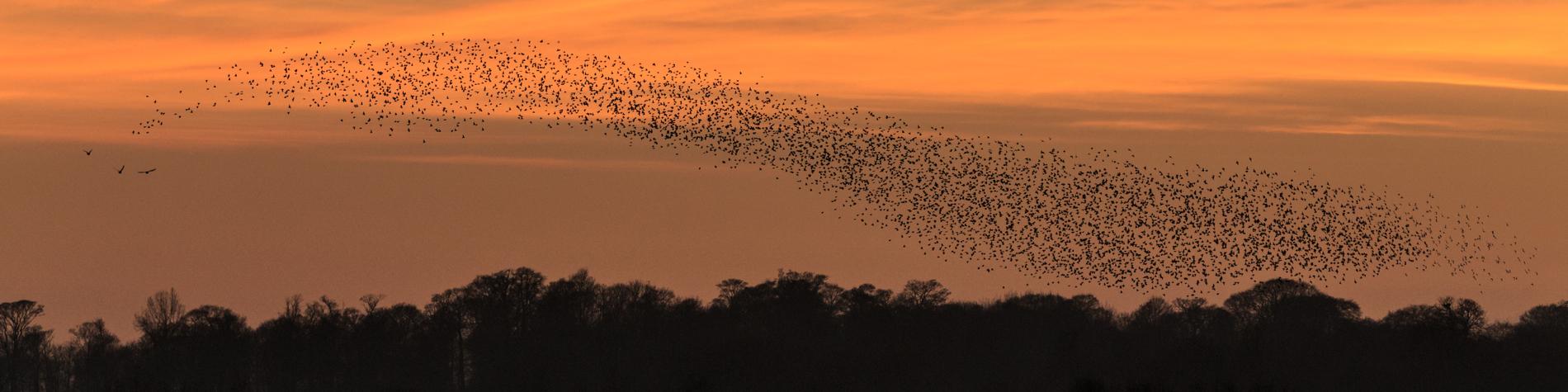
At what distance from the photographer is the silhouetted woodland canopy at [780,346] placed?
146 metres

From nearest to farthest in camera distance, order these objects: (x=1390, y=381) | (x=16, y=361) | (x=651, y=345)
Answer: (x=1390, y=381), (x=651, y=345), (x=16, y=361)

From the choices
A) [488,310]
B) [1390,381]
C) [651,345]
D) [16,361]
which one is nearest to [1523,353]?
[1390,381]

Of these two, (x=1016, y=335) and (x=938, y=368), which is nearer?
(x=938, y=368)

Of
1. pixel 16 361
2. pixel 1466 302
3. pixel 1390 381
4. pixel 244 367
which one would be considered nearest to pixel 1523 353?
pixel 1390 381

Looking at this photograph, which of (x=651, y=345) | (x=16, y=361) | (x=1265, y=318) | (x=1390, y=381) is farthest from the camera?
(x=1265, y=318)

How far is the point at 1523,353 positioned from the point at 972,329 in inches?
1480

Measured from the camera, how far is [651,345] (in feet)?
523

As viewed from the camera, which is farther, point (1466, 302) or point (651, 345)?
point (1466, 302)

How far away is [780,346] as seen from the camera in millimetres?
152750

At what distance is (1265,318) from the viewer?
615 ft

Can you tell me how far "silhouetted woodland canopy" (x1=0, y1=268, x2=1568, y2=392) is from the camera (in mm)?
146375

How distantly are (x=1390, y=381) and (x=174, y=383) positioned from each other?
82.2 meters

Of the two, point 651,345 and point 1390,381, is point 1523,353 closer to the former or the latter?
point 1390,381

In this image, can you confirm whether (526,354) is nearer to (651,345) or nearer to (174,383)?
(651,345)
